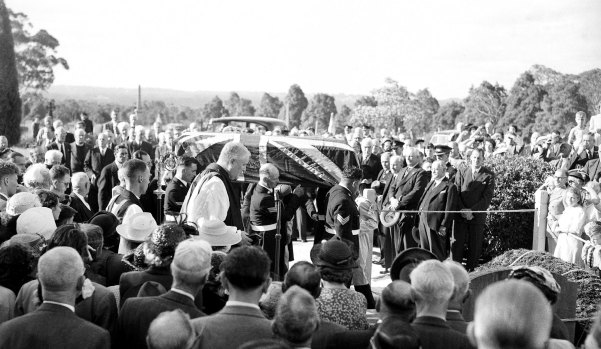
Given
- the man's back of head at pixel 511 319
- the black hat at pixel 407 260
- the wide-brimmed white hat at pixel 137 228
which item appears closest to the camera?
the man's back of head at pixel 511 319

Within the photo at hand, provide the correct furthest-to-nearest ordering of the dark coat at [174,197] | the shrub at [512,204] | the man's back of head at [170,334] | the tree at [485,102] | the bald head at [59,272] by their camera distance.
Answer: the tree at [485,102], the shrub at [512,204], the dark coat at [174,197], the bald head at [59,272], the man's back of head at [170,334]

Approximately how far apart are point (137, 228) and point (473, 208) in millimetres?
6186

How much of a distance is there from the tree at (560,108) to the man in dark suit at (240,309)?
44.0 meters

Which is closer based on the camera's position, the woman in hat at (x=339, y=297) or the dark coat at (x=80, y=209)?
the woman in hat at (x=339, y=297)

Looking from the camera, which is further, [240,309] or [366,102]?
[366,102]

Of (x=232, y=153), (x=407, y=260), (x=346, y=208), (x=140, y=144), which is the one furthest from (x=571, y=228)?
(x=140, y=144)

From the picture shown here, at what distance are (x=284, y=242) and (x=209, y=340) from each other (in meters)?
5.57

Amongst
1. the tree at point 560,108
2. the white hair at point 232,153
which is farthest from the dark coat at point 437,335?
the tree at point 560,108

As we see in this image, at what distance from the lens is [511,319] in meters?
2.59

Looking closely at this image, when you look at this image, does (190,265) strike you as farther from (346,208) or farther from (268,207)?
(268,207)

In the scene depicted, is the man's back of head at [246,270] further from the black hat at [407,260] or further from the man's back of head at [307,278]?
the black hat at [407,260]

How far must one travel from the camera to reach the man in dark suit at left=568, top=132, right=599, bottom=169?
14000 millimetres

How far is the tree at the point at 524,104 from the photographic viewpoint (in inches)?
1907

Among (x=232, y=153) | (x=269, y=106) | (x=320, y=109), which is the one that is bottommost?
(x=232, y=153)
